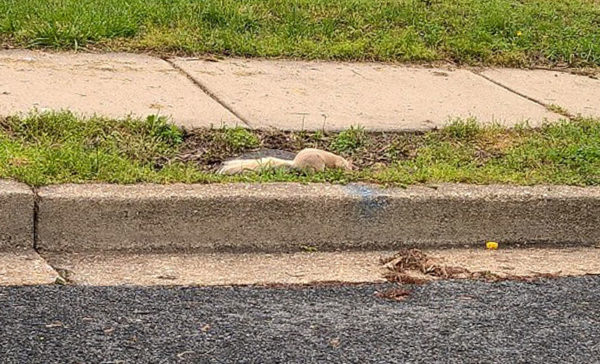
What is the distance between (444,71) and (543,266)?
7.98ft

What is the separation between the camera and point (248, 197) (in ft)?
13.9

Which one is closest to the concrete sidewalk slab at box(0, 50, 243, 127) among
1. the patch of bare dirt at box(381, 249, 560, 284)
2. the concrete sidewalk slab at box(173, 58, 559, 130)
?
the concrete sidewalk slab at box(173, 58, 559, 130)

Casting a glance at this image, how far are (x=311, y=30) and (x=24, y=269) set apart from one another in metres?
3.32

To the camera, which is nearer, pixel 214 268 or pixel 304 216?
pixel 214 268

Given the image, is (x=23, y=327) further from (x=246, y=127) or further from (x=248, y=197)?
(x=246, y=127)

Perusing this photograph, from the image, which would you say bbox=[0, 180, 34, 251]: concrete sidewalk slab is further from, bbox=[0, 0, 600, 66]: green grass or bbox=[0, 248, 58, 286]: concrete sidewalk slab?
bbox=[0, 0, 600, 66]: green grass

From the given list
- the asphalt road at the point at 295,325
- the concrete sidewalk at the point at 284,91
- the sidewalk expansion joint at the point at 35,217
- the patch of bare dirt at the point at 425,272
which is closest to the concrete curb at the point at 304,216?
the sidewalk expansion joint at the point at 35,217

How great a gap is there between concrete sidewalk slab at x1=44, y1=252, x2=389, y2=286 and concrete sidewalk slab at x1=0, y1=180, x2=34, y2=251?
11 centimetres

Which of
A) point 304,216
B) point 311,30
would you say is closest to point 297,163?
point 304,216

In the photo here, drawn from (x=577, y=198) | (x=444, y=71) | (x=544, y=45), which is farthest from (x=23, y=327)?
(x=544, y=45)

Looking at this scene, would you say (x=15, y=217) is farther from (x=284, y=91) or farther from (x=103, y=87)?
(x=284, y=91)

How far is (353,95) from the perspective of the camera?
19.2 feet

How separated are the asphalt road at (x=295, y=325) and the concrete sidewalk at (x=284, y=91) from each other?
1464 mm

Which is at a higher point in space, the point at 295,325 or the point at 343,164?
the point at 343,164
